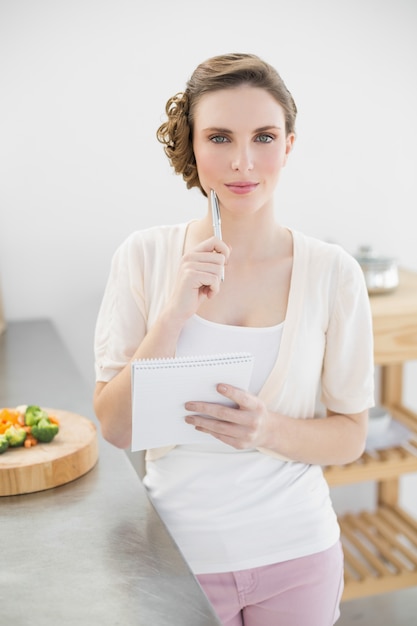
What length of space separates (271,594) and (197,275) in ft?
1.77

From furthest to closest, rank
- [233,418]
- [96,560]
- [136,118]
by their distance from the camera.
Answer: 1. [136,118]
2. [233,418]
3. [96,560]

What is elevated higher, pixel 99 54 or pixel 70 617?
pixel 99 54

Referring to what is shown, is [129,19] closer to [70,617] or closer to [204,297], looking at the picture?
[204,297]

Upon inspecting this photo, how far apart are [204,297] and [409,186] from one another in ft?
5.51

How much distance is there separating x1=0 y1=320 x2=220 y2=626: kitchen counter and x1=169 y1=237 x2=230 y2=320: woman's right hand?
0.34 meters

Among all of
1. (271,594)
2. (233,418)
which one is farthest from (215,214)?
(271,594)

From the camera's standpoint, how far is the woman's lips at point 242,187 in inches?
47.8

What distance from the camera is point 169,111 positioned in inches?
53.2

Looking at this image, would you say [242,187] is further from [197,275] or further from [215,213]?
[197,275]

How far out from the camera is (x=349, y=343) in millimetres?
1291

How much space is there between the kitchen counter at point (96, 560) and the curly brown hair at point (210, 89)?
582 millimetres

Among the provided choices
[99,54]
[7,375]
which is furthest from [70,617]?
[99,54]

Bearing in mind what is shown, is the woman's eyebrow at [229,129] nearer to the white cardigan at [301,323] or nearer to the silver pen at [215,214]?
the silver pen at [215,214]

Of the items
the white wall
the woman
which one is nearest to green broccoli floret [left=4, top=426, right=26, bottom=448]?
the woman
